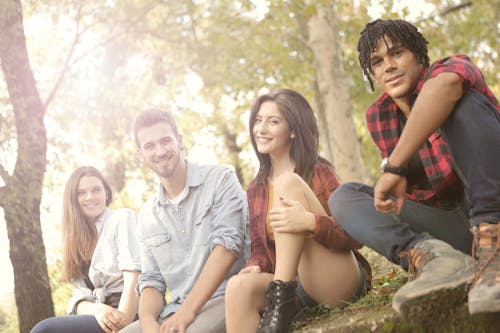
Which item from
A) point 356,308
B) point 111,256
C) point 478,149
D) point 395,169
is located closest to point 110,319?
point 111,256

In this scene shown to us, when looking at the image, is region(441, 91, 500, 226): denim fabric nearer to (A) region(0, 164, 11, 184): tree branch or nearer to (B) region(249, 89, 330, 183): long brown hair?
(B) region(249, 89, 330, 183): long brown hair

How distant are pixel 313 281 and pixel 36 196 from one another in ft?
12.3

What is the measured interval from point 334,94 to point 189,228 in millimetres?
6058

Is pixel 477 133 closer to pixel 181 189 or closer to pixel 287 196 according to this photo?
pixel 287 196

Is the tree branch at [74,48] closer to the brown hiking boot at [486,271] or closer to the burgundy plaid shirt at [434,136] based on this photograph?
the burgundy plaid shirt at [434,136]

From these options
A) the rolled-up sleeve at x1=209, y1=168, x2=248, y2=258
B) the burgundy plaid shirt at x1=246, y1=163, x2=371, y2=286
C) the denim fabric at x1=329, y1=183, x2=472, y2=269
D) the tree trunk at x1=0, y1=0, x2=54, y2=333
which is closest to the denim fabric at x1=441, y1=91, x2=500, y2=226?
the denim fabric at x1=329, y1=183, x2=472, y2=269

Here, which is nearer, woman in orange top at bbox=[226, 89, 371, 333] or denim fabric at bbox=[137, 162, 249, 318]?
woman in orange top at bbox=[226, 89, 371, 333]

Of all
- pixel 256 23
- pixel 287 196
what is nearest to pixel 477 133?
pixel 287 196

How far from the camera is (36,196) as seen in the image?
607 cm

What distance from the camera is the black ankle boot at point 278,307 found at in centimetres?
295

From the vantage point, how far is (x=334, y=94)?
943 cm

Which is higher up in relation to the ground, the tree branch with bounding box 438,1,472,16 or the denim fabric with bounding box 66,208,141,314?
the tree branch with bounding box 438,1,472,16

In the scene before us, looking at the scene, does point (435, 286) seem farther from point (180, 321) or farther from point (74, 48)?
point (74, 48)

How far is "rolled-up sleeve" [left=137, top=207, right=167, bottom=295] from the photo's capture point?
3822 mm
